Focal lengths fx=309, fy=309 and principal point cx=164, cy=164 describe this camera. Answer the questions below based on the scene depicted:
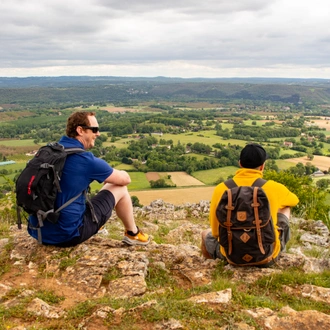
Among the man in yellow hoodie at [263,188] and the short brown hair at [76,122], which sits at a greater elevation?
the short brown hair at [76,122]

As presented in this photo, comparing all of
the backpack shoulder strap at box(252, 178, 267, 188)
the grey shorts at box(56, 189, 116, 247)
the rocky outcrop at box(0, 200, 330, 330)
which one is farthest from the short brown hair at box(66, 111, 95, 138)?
the backpack shoulder strap at box(252, 178, 267, 188)

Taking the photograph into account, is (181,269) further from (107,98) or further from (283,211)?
(107,98)

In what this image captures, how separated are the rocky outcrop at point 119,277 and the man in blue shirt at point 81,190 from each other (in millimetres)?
381

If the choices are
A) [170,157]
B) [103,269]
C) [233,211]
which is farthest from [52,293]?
[170,157]

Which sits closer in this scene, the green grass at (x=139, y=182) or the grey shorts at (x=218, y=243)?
the grey shorts at (x=218, y=243)

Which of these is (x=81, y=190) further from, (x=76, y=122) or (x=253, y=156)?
(x=253, y=156)

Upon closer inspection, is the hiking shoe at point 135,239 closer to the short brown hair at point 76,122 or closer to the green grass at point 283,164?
the short brown hair at point 76,122

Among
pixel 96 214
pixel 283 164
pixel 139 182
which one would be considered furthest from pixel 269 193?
pixel 283 164

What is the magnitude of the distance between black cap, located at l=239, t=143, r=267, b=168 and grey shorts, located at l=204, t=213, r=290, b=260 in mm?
931

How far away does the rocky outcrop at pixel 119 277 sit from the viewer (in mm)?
2934

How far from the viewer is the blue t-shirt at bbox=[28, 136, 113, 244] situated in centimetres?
395

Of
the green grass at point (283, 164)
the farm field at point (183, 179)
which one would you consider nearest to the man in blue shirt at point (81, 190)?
the farm field at point (183, 179)

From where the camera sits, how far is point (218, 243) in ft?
14.8

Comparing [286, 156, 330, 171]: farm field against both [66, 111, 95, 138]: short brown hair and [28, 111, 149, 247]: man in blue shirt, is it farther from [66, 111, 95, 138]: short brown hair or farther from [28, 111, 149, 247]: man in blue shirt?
[66, 111, 95, 138]: short brown hair
